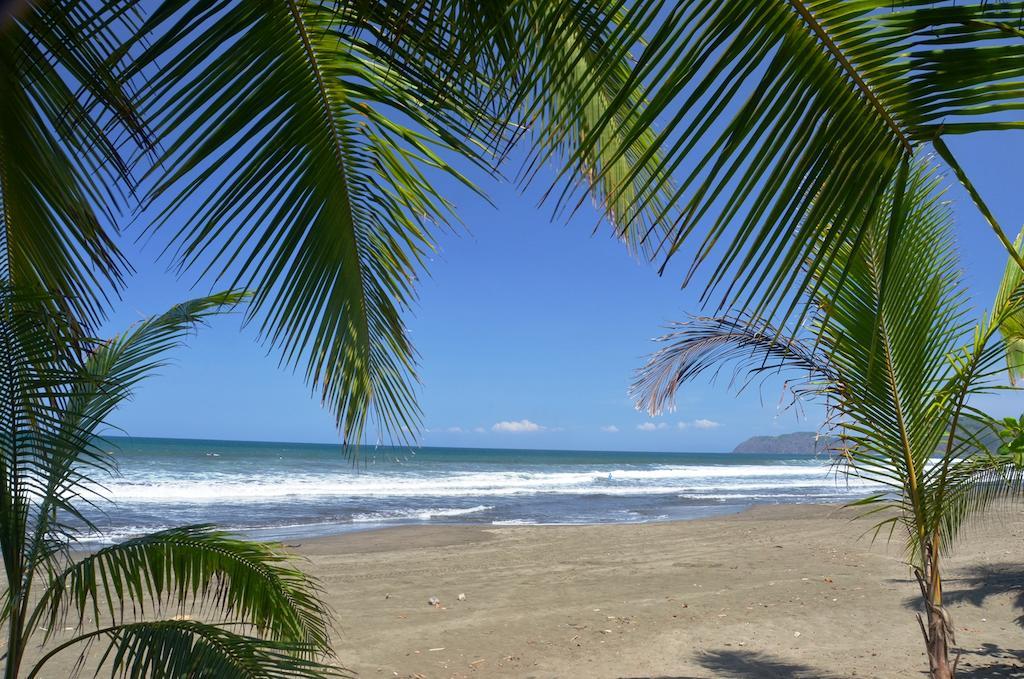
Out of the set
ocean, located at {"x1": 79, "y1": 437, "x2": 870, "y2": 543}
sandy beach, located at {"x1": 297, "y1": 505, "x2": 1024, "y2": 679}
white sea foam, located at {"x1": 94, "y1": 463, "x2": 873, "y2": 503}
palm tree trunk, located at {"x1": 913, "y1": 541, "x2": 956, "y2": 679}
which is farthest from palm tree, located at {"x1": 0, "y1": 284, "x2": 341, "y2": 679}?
→ white sea foam, located at {"x1": 94, "y1": 463, "x2": 873, "y2": 503}

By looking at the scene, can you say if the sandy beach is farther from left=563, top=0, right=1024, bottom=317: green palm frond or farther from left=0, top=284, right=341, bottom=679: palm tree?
left=563, top=0, right=1024, bottom=317: green palm frond

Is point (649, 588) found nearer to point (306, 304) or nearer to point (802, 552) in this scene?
point (802, 552)

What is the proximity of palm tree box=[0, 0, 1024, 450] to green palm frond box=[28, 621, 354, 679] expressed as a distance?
953mm

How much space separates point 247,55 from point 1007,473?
4456mm

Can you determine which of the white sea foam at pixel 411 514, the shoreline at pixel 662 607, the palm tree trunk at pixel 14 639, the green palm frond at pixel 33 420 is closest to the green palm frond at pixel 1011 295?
the shoreline at pixel 662 607

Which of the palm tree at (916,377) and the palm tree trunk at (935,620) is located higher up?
the palm tree at (916,377)

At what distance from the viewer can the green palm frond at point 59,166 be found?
175cm

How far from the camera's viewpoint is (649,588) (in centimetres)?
905

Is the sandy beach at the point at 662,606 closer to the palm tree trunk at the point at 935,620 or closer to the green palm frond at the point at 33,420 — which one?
the palm tree trunk at the point at 935,620

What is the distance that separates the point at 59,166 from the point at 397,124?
98cm

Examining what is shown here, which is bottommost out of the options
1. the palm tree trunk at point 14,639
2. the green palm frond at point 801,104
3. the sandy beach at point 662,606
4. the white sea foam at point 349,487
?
the white sea foam at point 349,487

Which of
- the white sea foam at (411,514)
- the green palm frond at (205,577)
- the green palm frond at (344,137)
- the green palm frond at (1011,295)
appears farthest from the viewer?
the white sea foam at (411,514)

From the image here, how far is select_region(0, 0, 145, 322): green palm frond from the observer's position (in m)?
1.75

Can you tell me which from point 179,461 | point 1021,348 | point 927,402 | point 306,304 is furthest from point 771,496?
point 179,461
